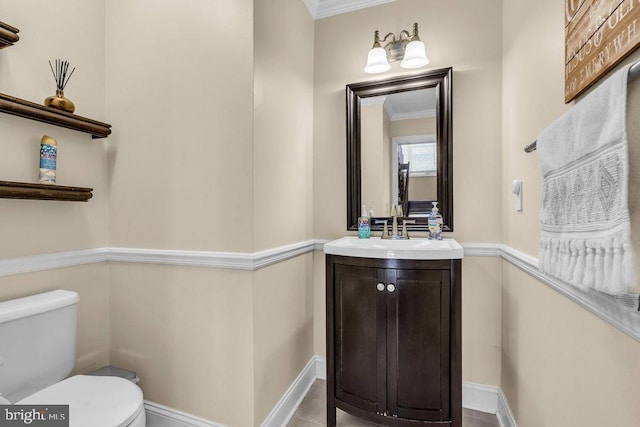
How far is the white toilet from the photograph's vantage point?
1.04 meters

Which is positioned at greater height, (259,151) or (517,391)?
(259,151)

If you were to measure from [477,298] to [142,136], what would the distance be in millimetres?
2164

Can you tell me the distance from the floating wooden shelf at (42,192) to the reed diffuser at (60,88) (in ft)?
1.29

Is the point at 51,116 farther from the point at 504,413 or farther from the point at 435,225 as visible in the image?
the point at 504,413

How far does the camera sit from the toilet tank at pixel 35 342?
3.67 feet

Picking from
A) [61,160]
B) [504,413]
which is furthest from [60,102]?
[504,413]

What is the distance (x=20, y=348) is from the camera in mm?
1150

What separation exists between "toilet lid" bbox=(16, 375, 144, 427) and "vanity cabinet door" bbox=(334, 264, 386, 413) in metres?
0.91

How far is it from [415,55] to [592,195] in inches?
53.8

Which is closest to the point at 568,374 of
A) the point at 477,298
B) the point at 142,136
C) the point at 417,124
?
the point at 477,298

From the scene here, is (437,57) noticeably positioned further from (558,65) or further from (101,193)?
(101,193)

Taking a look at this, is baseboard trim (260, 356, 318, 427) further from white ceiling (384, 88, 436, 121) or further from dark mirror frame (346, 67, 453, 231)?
white ceiling (384, 88, 436, 121)

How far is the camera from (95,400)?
1.09 m

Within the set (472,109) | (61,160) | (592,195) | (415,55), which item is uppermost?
(415,55)
